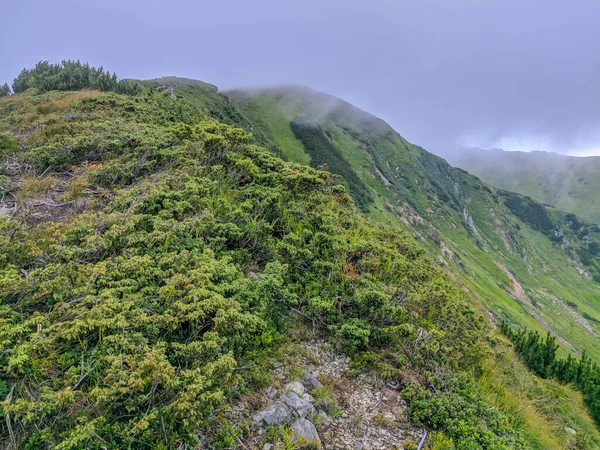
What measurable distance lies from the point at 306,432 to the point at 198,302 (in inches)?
93.3

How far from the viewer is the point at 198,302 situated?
506 centimetres

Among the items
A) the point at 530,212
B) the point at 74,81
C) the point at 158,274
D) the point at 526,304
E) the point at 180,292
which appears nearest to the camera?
the point at 180,292

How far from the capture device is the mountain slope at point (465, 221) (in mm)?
65875

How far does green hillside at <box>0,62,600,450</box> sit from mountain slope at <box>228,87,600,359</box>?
45764 mm

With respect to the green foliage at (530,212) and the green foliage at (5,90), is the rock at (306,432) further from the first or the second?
the green foliage at (530,212)

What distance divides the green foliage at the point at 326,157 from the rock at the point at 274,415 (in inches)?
2107

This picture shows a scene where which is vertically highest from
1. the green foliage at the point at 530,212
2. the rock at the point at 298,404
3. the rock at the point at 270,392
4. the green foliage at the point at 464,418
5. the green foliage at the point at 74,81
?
the green foliage at the point at 530,212

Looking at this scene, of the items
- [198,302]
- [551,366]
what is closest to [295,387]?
[198,302]

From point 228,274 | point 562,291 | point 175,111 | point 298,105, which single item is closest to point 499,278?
point 562,291

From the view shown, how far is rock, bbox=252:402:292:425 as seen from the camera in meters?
4.53

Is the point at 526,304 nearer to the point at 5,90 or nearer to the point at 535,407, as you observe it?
the point at 535,407

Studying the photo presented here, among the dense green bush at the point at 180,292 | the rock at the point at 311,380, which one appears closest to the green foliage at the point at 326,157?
the dense green bush at the point at 180,292

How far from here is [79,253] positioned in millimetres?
5988

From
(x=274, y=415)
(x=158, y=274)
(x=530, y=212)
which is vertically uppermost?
(x=530, y=212)
